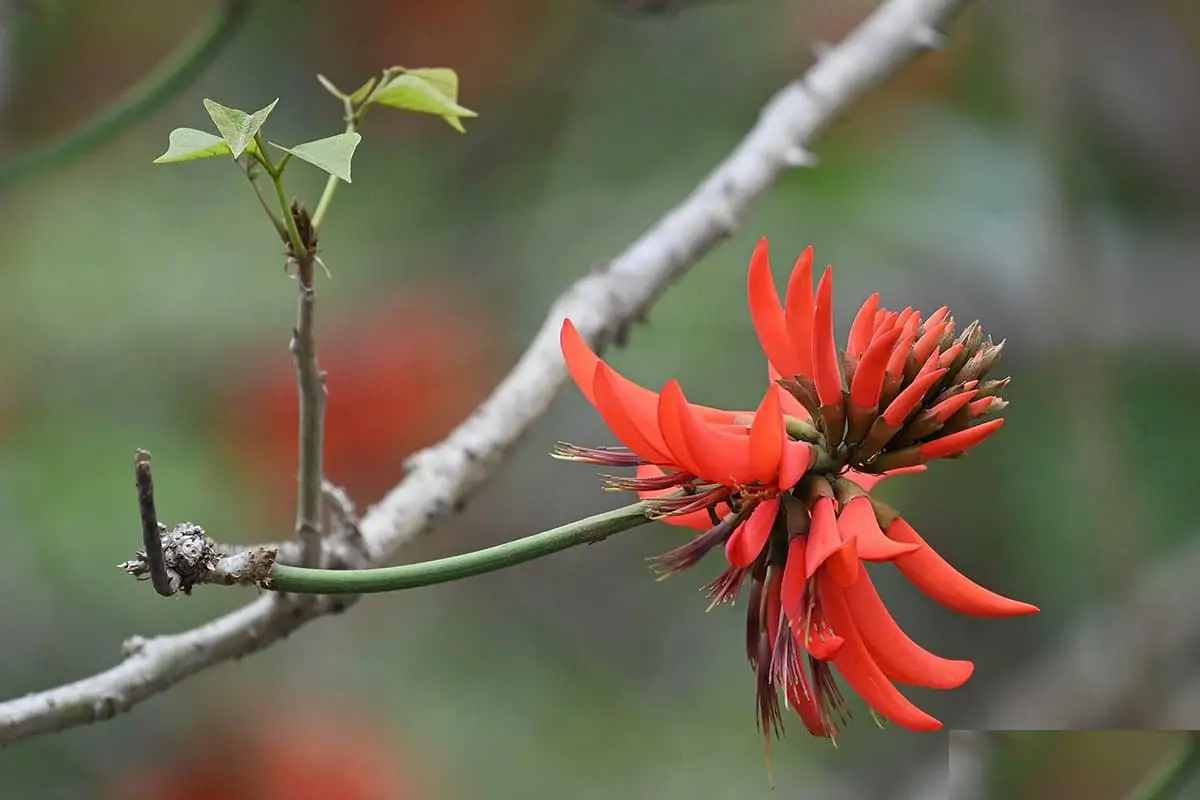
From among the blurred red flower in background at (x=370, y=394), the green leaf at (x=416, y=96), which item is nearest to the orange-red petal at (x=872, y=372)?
the green leaf at (x=416, y=96)

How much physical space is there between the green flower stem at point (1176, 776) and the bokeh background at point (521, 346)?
957 mm

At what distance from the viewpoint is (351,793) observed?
1.97 m

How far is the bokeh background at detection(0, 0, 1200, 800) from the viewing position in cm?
194

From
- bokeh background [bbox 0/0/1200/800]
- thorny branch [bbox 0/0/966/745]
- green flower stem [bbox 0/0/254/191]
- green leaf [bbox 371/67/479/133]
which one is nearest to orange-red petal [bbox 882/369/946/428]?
green leaf [bbox 371/67/479/133]

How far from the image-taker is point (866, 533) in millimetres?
583

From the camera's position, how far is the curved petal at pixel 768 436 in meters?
0.57

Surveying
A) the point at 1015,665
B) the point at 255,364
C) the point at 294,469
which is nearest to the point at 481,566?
the point at 294,469

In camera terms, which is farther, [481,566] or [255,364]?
[255,364]

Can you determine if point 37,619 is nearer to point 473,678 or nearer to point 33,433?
point 33,433

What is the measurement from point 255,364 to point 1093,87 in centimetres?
151

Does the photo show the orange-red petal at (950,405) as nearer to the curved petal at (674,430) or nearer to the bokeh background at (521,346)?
the curved petal at (674,430)

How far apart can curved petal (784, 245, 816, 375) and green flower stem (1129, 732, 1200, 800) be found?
414 millimetres

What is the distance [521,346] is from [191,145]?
1.81 meters

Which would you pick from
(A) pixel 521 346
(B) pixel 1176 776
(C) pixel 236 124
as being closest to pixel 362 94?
(C) pixel 236 124
